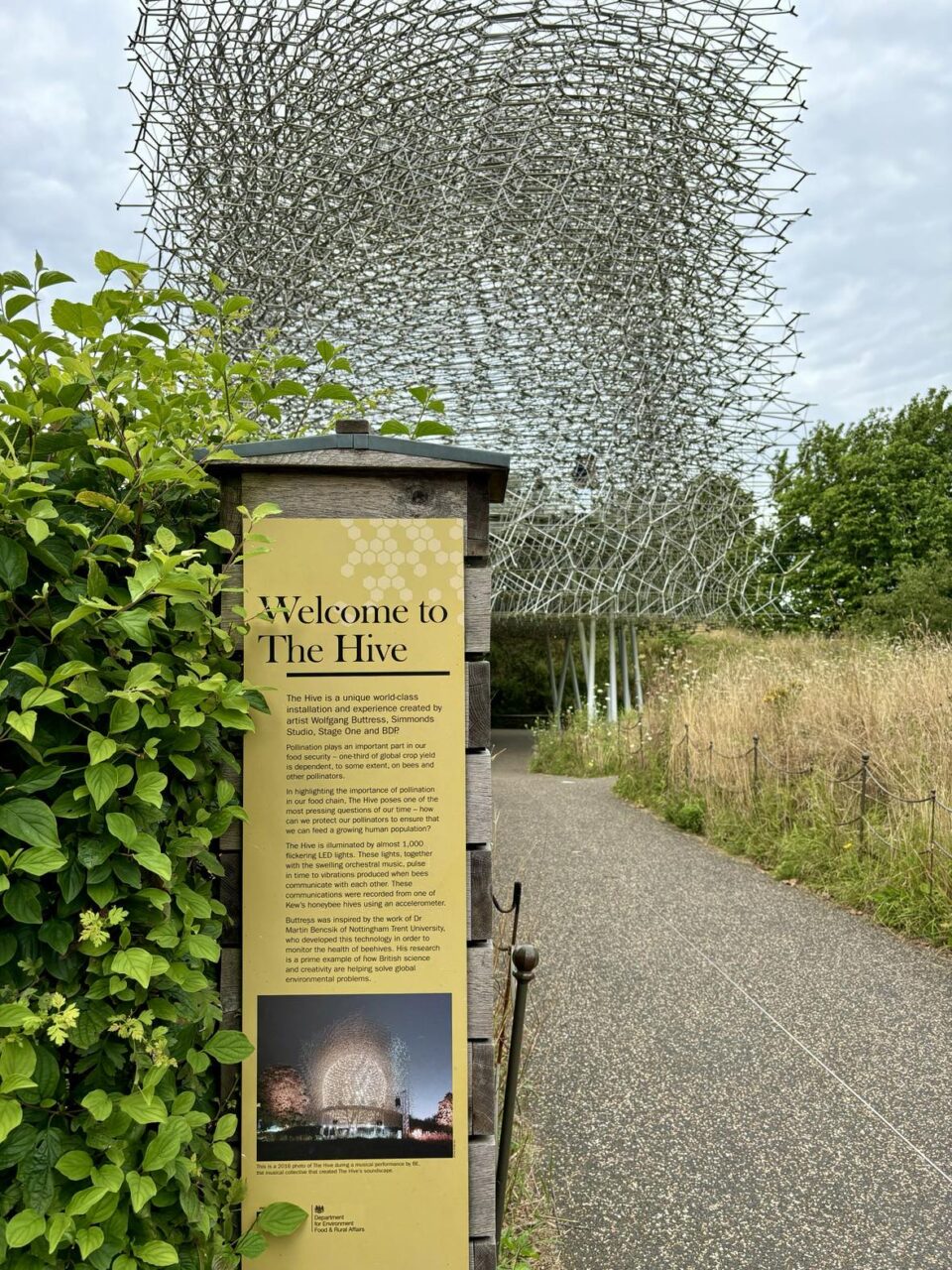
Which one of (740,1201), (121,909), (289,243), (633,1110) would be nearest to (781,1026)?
(633,1110)

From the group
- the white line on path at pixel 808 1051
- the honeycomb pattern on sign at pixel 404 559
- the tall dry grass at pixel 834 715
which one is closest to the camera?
the honeycomb pattern on sign at pixel 404 559

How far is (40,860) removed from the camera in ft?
4.57

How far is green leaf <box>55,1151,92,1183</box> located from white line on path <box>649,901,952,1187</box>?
306cm

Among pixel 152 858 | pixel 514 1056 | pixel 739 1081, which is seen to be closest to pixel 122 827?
pixel 152 858

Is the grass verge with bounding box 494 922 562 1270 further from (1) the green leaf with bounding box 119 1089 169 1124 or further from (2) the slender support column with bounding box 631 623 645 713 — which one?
(2) the slender support column with bounding box 631 623 645 713

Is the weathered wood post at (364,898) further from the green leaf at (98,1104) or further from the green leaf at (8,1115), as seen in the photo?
the green leaf at (8,1115)

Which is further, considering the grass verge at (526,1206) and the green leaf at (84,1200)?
the grass verge at (526,1206)

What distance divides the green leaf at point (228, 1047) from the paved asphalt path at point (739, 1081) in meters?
1.70

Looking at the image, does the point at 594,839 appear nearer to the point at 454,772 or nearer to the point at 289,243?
the point at 454,772

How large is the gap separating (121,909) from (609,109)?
75.2 ft

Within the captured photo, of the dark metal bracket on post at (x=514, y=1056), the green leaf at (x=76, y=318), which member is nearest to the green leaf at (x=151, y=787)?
the green leaf at (x=76, y=318)

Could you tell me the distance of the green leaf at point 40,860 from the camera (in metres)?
1.38

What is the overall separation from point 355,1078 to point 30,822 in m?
0.87

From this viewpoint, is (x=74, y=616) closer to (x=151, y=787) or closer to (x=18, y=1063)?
(x=151, y=787)
